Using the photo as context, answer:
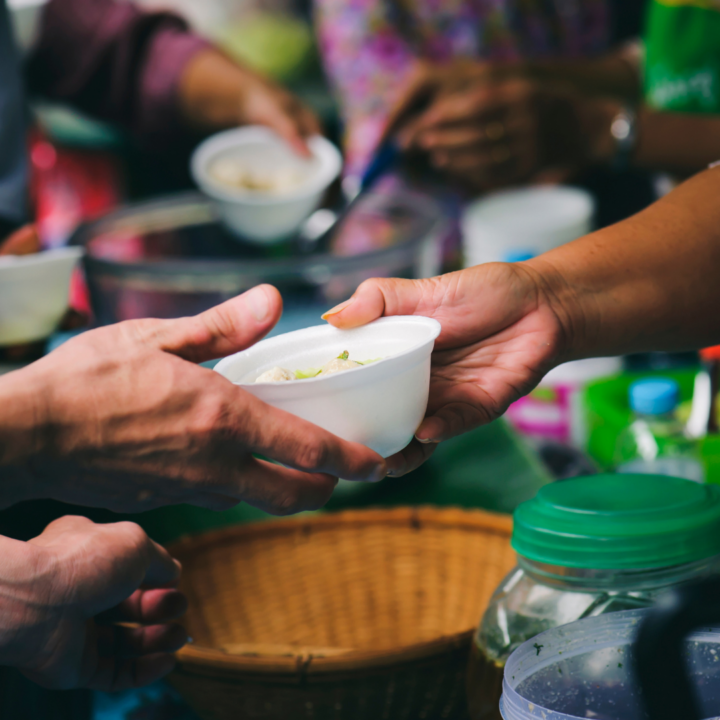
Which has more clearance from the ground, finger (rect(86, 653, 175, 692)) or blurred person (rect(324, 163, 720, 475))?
blurred person (rect(324, 163, 720, 475))

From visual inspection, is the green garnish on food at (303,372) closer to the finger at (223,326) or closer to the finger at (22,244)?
the finger at (223,326)

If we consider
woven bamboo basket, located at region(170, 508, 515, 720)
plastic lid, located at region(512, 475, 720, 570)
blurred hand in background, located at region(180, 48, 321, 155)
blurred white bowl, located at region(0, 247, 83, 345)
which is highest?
blurred hand in background, located at region(180, 48, 321, 155)

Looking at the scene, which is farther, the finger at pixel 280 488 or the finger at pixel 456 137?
the finger at pixel 456 137

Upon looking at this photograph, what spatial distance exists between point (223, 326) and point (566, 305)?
1.20 ft

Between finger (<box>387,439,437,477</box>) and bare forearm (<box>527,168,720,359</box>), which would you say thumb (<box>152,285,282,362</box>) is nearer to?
finger (<box>387,439,437,477</box>)

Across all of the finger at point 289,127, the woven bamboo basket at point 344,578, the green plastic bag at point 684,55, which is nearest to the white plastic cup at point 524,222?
the green plastic bag at point 684,55

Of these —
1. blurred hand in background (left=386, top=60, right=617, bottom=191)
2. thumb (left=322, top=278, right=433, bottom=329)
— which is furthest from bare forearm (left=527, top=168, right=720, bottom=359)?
blurred hand in background (left=386, top=60, right=617, bottom=191)

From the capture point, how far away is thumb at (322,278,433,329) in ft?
2.36

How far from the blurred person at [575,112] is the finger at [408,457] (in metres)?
1.07

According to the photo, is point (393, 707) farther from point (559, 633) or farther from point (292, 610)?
point (292, 610)

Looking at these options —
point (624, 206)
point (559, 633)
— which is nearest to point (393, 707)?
point (559, 633)

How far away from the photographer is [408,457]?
0.76 meters

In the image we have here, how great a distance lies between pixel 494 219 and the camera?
1.66 meters

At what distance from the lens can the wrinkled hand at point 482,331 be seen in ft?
2.49
